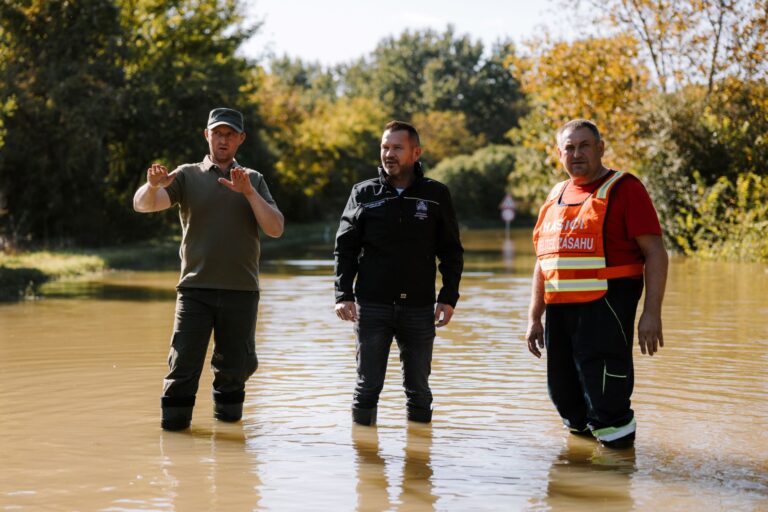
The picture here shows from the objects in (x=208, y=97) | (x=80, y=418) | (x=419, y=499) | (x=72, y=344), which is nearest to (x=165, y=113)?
(x=208, y=97)

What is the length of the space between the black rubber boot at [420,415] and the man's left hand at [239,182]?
76.4 inches

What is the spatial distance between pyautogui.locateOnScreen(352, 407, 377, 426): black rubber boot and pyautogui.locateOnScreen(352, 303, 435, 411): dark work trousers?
15cm

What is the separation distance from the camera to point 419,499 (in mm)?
6633

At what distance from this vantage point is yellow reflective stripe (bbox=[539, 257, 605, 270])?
24.9 ft

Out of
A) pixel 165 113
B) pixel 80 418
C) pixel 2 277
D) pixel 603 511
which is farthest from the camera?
pixel 165 113

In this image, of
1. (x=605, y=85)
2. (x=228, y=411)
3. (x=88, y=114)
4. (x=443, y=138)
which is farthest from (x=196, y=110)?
(x=443, y=138)

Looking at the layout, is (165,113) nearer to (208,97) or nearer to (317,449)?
(208,97)

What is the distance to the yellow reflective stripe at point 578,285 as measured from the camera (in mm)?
7598

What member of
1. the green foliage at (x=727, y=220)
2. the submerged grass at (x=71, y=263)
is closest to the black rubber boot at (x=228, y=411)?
the submerged grass at (x=71, y=263)

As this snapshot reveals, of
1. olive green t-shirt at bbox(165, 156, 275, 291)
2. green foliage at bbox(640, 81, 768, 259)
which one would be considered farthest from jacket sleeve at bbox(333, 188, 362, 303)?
green foliage at bbox(640, 81, 768, 259)

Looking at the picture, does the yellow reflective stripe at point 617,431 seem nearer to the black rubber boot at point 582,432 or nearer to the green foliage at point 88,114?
the black rubber boot at point 582,432

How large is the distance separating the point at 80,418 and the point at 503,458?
10.4ft

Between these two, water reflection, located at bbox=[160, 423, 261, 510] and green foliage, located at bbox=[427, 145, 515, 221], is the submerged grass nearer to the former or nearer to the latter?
water reflection, located at bbox=[160, 423, 261, 510]

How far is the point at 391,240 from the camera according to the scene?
8.12m
